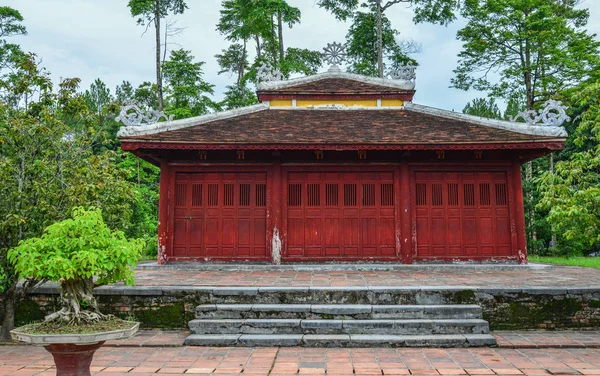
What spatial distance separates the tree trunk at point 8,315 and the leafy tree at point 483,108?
2632cm

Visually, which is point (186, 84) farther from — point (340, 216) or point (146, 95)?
point (340, 216)

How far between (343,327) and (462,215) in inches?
215

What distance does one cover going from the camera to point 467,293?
682 centimetres

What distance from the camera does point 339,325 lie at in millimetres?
6328

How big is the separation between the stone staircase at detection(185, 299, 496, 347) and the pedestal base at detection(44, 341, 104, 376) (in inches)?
83.6

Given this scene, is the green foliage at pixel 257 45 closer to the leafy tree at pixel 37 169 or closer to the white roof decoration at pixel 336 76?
the white roof decoration at pixel 336 76

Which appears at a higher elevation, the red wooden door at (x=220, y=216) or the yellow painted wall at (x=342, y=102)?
the yellow painted wall at (x=342, y=102)

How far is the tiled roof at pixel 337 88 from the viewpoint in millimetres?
12094

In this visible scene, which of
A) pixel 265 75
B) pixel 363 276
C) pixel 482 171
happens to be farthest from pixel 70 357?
pixel 265 75

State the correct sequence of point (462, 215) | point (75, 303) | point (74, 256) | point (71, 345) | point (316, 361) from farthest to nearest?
point (462, 215) → point (316, 361) → point (75, 303) → point (74, 256) → point (71, 345)

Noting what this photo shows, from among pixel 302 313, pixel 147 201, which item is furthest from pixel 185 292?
pixel 147 201

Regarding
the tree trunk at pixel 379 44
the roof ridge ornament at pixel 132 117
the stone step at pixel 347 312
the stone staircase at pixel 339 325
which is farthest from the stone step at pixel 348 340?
the tree trunk at pixel 379 44

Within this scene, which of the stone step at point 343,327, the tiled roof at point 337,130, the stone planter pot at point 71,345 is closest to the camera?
the stone planter pot at point 71,345

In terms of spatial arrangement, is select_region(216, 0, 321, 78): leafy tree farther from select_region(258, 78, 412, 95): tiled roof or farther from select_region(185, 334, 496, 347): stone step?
select_region(185, 334, 496, 347): stone step
